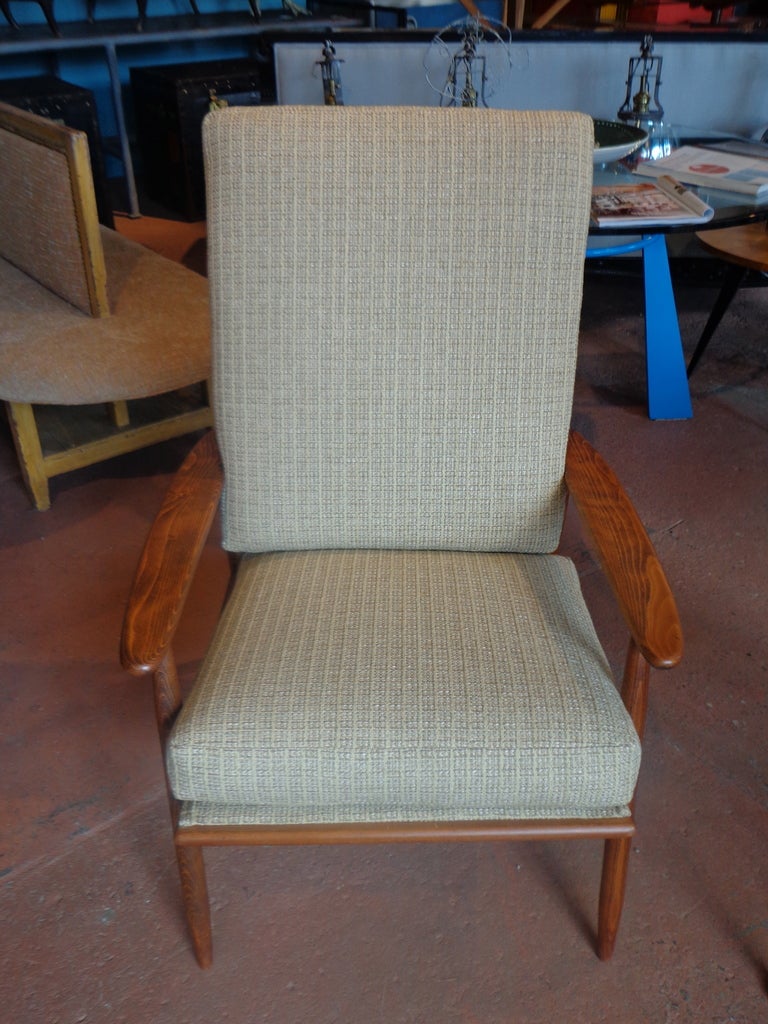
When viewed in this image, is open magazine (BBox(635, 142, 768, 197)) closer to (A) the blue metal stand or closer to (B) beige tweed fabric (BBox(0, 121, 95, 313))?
(A) the blue metal stand

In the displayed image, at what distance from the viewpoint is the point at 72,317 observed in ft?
7.13

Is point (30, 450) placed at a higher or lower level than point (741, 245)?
lower

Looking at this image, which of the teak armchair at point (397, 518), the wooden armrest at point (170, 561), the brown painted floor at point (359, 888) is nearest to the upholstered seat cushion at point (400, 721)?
the teak armchair at point (397, 518)

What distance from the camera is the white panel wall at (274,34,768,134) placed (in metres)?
2.99

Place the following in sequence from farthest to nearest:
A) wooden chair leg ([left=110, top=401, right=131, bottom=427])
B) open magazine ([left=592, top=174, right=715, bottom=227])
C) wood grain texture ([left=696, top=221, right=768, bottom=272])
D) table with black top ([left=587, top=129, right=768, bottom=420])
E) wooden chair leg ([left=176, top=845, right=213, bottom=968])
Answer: wood grain texture ([left=696, top=221, right=768, bottom=272])
wooden chair leg ([left=110, top=401, right=131, bottom=427])
table with black top ([left=587, top=129, right=768, bottom=420])
open magazine ([left=592, top=174, right=715, bottom=227])
wooden chair leg ([left=176, top=845, right=213, bottom=968])

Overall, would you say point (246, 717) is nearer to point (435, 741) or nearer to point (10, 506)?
point (435, 741)

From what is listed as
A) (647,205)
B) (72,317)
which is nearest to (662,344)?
(647,205)

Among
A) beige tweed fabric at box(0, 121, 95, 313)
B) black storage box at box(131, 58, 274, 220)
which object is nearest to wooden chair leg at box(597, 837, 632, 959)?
beige tweed fabric at box(0, 121, 95, 313)

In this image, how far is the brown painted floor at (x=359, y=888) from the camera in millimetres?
1254

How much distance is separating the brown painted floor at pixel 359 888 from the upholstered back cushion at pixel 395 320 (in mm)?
492

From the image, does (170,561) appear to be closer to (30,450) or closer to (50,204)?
(30,450)

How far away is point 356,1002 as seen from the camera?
125 cm

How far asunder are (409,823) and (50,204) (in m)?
1.63

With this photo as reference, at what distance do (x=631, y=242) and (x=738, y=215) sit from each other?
24 centimetres
